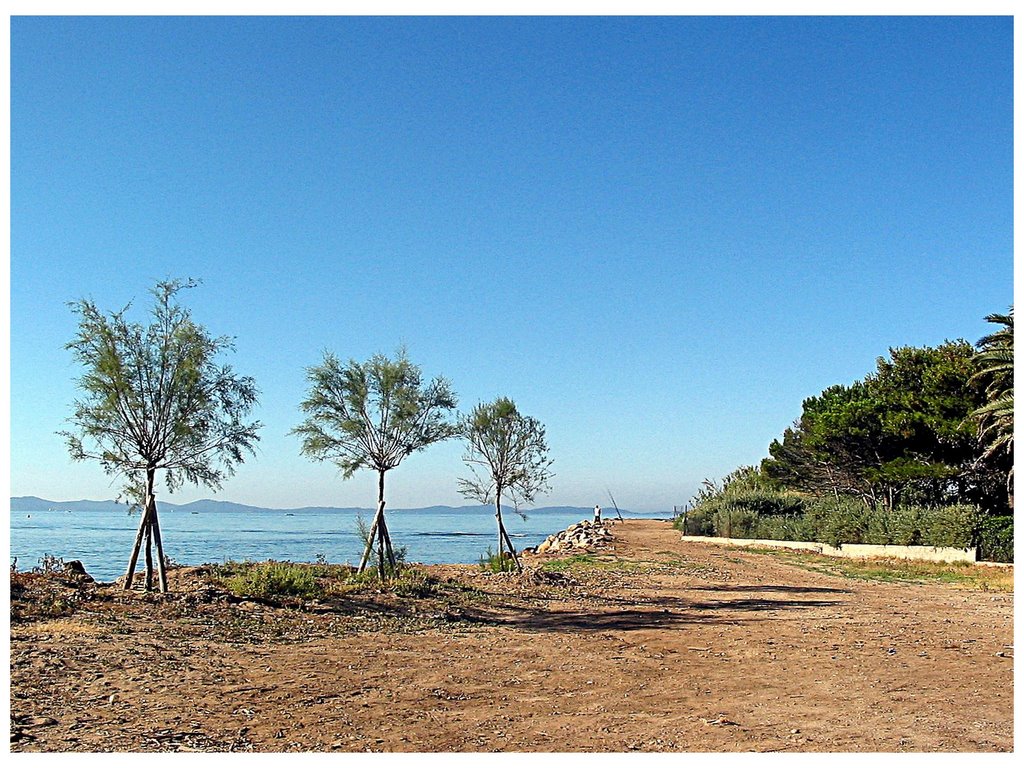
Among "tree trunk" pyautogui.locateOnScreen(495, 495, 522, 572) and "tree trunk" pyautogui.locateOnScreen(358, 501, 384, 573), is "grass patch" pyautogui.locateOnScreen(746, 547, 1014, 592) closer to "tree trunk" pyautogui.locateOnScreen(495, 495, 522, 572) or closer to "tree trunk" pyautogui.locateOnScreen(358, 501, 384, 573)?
"tree trunk" pyautogui.locateOnScreen(495, 495, 522, 572)

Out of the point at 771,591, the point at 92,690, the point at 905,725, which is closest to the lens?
the point at 905,725

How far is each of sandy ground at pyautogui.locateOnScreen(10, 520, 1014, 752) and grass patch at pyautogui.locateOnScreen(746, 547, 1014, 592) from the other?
4718 mm

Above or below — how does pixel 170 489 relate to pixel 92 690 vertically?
above

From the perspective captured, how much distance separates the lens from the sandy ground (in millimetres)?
5777

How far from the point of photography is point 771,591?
1602 centimetres

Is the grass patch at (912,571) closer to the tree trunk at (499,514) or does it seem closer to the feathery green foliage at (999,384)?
the feathery green foliage at (999,384)

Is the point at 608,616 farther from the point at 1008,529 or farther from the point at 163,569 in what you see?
the point at 1008,529

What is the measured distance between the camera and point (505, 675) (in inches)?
314

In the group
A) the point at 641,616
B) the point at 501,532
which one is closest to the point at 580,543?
the point at 501,532

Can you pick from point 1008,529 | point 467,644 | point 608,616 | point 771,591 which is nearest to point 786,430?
point 1008,529

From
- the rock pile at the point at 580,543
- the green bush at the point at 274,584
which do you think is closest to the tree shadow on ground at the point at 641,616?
the green bush at the point at 274,584

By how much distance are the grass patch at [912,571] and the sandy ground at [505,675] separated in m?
4.72
